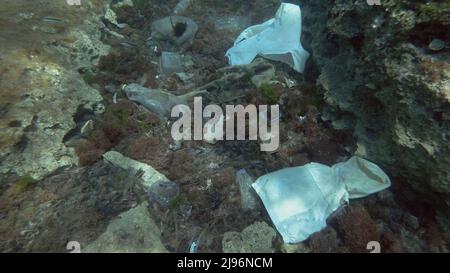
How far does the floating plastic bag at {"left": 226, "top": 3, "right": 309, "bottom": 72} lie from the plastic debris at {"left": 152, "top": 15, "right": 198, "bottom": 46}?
1.74 meters

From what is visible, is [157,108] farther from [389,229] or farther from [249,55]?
[389,229]

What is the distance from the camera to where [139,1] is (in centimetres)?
830

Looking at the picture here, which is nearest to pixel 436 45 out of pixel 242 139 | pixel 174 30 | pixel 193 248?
pixel 242 139

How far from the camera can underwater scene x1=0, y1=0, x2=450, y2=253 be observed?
140 inches

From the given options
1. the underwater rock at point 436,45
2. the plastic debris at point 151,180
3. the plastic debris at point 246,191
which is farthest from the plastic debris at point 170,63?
the underwater rock at point 436,45

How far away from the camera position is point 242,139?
4797 millimetres

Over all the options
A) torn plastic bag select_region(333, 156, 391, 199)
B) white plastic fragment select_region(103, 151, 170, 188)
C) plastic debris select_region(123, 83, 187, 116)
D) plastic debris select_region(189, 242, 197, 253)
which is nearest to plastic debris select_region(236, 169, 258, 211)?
plastic debris select_region(189, 242, 197, 253)

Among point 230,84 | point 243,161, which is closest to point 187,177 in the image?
point 243,161

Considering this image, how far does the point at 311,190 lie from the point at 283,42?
3203mm

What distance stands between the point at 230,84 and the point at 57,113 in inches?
118

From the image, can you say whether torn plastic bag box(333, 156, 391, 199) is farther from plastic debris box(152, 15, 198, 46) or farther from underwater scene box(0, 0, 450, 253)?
plastic debris box(152, 15, 198, 46)

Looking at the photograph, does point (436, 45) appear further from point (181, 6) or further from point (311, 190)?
point (181, 6)

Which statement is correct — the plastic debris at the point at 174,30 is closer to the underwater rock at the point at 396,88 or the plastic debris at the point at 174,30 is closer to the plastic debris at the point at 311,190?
the underwater rock at the point at 396,88
